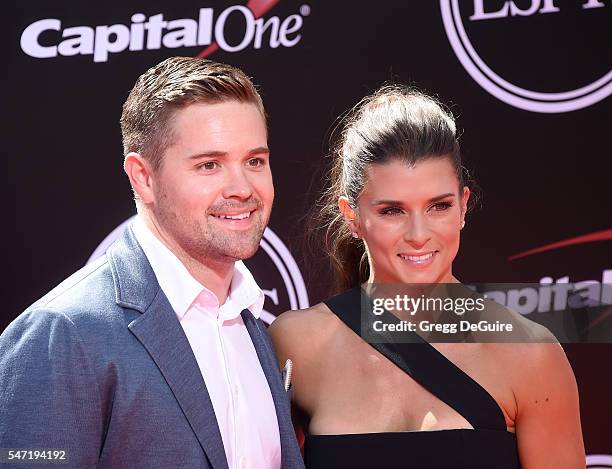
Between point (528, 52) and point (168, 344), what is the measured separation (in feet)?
7.19

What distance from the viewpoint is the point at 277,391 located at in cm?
251

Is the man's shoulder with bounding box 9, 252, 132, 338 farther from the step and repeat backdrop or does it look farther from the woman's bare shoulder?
the step and repeat backdrop

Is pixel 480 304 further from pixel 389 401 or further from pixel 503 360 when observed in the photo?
pixel 389 401

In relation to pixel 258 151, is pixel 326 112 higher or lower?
higher

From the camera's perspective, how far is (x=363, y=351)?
293 cm

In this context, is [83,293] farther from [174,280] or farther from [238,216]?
[238,216]

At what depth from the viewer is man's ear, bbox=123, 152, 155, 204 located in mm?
2449

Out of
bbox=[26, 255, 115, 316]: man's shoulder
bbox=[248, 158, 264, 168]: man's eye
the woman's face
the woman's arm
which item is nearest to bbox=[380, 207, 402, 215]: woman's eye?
the woman's face

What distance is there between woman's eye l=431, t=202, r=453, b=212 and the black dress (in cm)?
47

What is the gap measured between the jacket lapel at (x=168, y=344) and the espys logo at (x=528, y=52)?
199cm

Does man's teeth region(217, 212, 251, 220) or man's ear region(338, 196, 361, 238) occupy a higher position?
man's ear region(338, 196, 361, 238)

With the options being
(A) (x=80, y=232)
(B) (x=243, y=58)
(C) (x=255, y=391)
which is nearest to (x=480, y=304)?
(C) (x=255, y=391)

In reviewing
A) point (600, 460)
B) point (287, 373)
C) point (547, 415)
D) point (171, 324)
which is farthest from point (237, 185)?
point (600, 460)

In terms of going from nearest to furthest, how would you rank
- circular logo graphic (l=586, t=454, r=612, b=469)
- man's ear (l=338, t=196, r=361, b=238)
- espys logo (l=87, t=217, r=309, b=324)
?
1. man's ear (l=338, t=196, r=361, b=238)
2. circular logo graphic (l=586, t=454, r=612, b=469)
3. espys logo (l=87, t=217, r=309, b=324)
